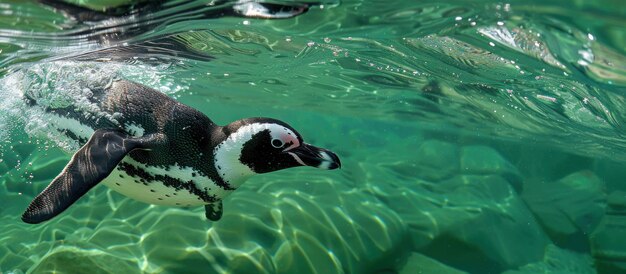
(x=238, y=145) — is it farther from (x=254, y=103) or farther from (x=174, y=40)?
(x=254, y=103)

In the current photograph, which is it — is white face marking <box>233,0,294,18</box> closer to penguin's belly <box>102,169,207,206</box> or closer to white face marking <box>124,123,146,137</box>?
white face marking <box>124,123,146,137</box>

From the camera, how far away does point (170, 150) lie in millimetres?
3701

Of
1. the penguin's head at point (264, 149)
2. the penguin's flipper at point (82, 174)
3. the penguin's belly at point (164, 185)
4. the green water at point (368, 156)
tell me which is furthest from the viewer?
the green water at point (368, 156)

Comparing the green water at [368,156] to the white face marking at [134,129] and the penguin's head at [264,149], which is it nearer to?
the white face marking at [134,129]

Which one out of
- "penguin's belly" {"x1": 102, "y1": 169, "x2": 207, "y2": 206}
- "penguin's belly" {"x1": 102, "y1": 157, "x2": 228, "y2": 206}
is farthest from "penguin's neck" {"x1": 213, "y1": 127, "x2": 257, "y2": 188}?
"penguin's belly" {"x1": 102, "y1": 169, "x2": 207, "y2": 206}

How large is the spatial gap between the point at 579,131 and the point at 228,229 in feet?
24.2

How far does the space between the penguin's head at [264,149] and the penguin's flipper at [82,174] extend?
606 mm

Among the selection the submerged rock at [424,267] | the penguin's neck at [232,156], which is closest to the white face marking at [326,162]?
the penguin's neck at [232,156]

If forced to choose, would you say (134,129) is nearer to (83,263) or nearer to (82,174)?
(82,174)

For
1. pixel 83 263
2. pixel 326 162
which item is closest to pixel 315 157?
pixel 326 162

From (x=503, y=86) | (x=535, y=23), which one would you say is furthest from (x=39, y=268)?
(x=503, y=86)

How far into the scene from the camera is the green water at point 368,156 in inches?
178

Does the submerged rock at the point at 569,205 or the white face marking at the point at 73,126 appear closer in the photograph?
the white face marking at the point at 73,126

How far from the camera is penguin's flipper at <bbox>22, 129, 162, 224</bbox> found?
3.04 m
